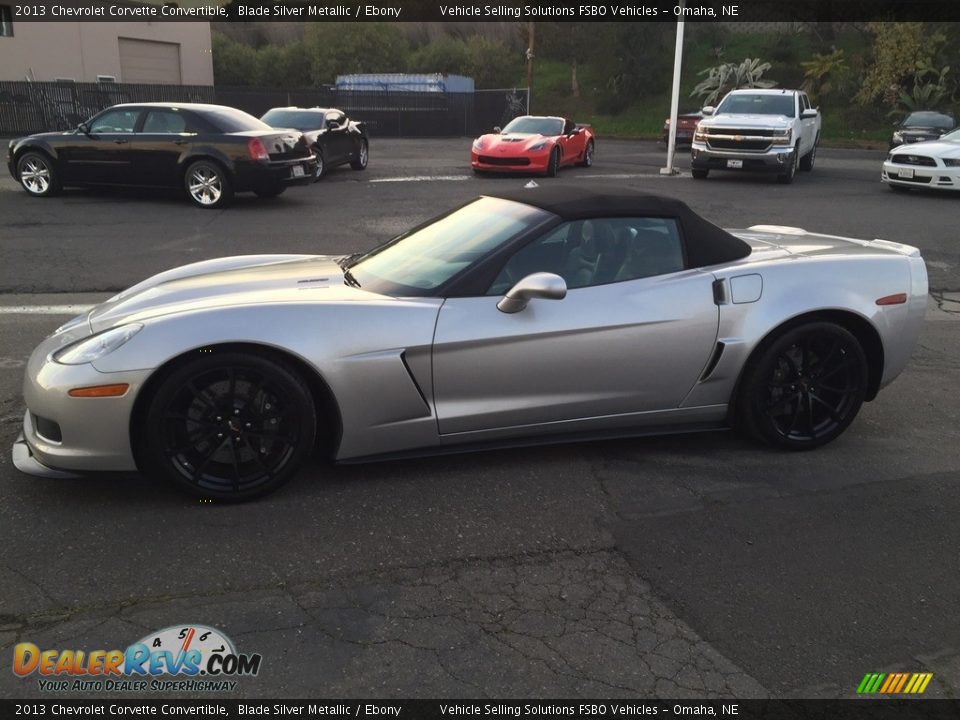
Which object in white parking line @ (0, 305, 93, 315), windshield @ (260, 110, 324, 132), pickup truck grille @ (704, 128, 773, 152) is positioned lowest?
white parking line @ (0, 305, 93, 315)

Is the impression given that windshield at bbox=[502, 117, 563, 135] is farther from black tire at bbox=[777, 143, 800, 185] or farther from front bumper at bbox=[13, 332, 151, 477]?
front bumper at bbox=[13, 332, 151, 477]

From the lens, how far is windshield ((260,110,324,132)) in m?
16.6

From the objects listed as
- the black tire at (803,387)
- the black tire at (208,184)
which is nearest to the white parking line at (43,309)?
the black tire at (803,387)

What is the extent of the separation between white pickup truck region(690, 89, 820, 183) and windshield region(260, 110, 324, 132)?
301 inches

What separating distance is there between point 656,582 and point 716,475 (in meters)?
1.11

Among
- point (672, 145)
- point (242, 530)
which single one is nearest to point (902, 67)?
point (672, 145)

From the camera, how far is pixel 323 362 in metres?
3.59

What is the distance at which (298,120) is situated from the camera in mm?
16641

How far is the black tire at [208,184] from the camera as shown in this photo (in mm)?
12625

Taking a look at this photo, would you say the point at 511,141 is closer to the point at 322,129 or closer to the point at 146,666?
the point at 322,129

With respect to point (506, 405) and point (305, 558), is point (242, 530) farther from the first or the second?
point (506, 405)

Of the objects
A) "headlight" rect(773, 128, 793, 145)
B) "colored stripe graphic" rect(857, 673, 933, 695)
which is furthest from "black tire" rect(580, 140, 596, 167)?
"colored stripe graphic" rect(857, 673, 933, 695)

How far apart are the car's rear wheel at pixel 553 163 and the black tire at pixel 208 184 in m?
7.18

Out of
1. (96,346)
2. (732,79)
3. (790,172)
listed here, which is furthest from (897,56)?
(96,346)
